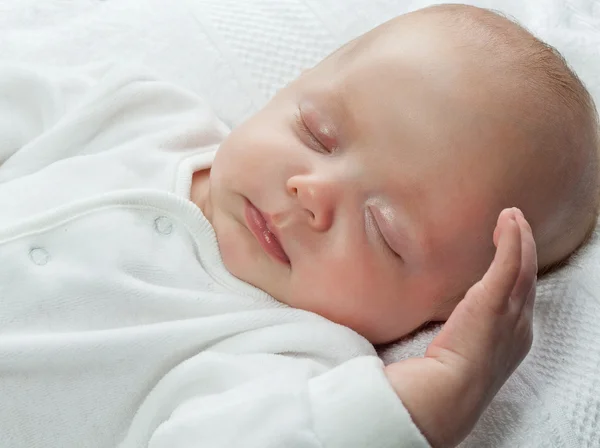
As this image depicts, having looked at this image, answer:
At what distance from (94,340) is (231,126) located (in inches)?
25.7

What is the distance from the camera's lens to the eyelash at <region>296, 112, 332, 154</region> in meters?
1.05

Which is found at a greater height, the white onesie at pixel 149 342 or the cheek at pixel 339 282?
the cheek at pixel 339 282

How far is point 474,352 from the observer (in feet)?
3.02

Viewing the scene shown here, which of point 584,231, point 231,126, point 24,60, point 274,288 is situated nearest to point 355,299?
point 274,288

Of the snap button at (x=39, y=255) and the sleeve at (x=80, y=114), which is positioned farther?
the sleeve at (x=80, y=114)

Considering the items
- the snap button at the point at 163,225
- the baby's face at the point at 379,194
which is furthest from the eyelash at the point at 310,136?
the snap button at the point at 163,225

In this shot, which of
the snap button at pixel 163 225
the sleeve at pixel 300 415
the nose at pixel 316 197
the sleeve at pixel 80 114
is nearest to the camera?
the sleeve at pixel 300 415

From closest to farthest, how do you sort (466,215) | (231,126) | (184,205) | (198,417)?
(198,417), (466,215), (184,205), (231,126)

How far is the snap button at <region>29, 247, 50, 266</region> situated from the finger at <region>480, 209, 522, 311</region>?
60 cm

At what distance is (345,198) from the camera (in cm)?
101

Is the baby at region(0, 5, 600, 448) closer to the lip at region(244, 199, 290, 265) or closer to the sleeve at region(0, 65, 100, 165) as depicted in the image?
the lip at region(244, 199, 290, 265)

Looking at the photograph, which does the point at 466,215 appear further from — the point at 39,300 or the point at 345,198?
the point at 39,300

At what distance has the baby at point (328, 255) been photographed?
3.02 ft

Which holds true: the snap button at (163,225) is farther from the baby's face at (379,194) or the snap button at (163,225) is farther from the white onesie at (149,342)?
the baby's face at (379,194)
